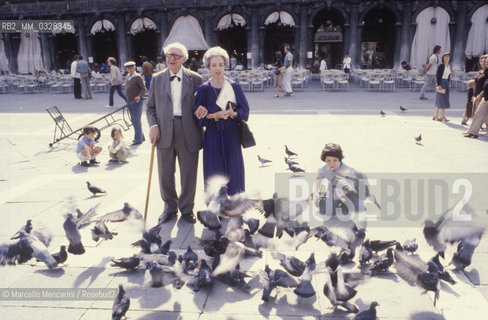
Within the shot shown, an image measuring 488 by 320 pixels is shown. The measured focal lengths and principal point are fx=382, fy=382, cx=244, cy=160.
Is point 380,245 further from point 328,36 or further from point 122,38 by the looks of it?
point 122,38

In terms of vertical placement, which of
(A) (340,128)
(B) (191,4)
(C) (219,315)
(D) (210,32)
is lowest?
(C) (219,315)

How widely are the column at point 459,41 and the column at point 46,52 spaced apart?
22.6 meters

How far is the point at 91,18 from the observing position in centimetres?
2152

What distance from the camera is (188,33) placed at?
801 inches

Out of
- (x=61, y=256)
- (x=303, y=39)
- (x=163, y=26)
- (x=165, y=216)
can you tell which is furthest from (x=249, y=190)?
(x=163, y=26)

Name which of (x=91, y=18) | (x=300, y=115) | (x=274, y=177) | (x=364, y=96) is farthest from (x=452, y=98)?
(x=91, y=18)

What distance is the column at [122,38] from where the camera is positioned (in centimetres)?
2116

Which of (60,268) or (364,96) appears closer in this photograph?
(60,268)

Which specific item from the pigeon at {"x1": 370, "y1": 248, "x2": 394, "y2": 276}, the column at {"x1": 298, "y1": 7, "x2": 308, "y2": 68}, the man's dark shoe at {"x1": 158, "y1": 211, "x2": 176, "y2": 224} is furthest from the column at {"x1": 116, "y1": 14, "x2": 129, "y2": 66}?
the pigeon at {"x1": 370, "y1": 248, "x2": 394, "y2": 276}

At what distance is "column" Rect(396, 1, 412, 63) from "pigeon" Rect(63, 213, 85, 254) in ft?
63.6

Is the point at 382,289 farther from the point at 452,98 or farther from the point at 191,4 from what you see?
the point at 191,4

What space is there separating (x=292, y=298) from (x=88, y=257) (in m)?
1.90

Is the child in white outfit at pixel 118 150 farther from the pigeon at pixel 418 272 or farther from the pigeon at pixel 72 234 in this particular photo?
the pigeon at pixel 418 272

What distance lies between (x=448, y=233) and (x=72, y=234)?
306cm
